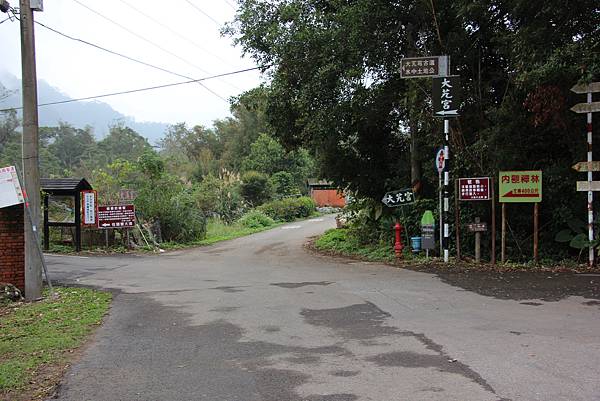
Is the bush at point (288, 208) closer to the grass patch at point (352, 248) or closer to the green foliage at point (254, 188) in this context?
the green foliage at point (254, 188)

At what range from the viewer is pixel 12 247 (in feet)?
35.4

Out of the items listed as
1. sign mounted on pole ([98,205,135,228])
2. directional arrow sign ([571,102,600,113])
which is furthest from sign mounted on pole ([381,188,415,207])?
sign mounted on pole ([98,205,135,228])

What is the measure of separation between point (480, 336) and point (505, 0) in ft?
26.5

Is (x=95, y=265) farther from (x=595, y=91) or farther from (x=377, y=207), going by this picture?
(x=595, y=91)

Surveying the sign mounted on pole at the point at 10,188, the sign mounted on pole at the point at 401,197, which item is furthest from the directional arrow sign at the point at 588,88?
the sign mounted on pole at the point at 10,188

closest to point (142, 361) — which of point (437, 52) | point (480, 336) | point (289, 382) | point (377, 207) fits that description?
point (289, 382)

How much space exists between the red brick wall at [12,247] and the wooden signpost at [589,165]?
12.1m

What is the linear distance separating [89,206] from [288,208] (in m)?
22.2

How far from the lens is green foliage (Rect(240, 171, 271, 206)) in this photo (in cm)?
4062

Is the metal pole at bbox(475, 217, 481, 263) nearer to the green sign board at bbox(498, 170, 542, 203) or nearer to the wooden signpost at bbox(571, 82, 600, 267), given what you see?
the green sign board at bbox(498, 170, 542, 203)

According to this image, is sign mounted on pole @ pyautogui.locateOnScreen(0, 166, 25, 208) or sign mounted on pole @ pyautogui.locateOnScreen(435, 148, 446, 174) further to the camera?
sign mounted on pole @ pyautogui.locateOnScreen(435, 148, 446, 174)

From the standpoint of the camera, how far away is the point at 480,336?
20.6 feet

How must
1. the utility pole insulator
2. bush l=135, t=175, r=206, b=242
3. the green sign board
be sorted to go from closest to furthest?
the utility pole insulator < the green sign board < bush l=135, t=175, r=206, b=242

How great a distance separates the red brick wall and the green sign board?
10.8 metres
